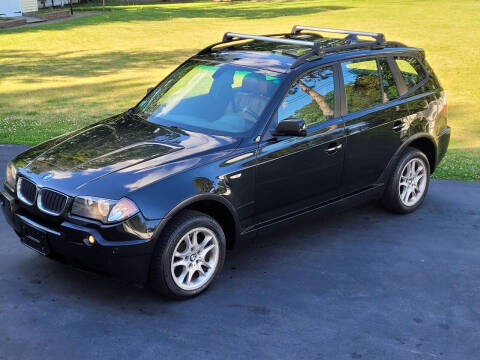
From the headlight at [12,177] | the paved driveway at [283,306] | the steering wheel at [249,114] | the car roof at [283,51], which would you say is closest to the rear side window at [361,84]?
the car roof at [283,51]

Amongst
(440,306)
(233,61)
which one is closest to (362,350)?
(440,306)

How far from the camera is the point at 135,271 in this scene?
4590mm

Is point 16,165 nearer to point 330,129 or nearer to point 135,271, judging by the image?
point 135,271

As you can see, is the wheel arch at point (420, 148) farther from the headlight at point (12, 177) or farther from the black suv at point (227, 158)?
the headlight at point (12, 177)

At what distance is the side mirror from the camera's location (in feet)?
16.9

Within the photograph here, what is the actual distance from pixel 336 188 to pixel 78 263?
244 centimetres

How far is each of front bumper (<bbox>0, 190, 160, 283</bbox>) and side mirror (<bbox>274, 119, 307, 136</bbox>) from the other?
1.35 m

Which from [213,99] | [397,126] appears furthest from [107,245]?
[397,126]

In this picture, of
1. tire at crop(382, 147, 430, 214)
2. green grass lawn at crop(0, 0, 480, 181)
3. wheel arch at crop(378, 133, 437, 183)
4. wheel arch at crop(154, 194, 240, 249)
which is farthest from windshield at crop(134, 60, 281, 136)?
green grass lawn at crop(0, 0, 480, 181)

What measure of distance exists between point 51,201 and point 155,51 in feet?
59.8

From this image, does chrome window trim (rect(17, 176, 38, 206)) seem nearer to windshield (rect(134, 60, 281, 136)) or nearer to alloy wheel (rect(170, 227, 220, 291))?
alloy wheel (rect(170, 227, 220, 291))

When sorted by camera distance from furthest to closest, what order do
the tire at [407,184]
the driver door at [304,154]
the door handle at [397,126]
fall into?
the tire at [407,184] < the door handle at [397,126] < the driver door at [304,154]

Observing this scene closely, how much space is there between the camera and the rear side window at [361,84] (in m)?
5.97

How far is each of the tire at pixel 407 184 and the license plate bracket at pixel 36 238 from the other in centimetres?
343
